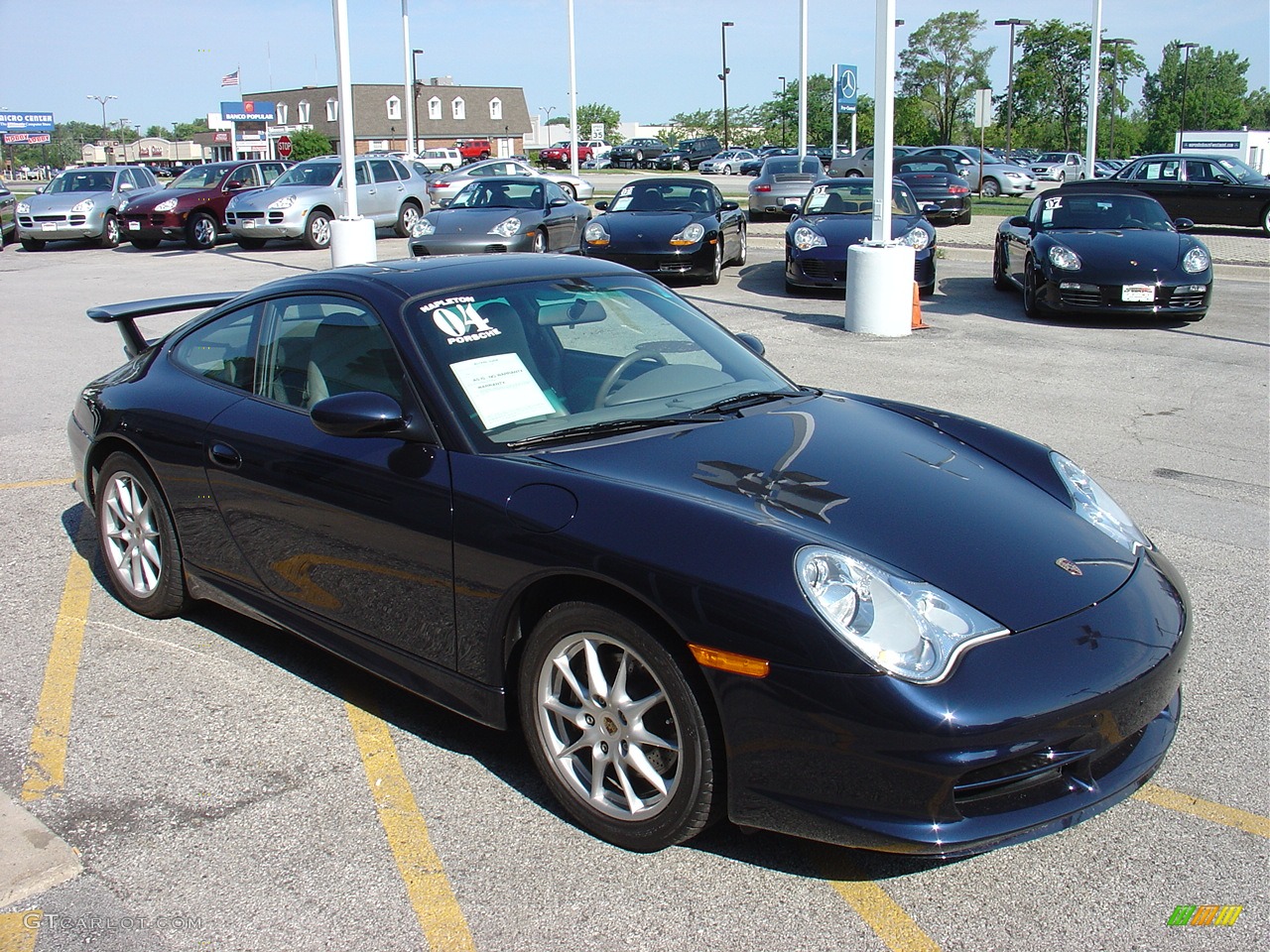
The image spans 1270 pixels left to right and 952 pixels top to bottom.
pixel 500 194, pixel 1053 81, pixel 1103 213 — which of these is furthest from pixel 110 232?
pixel 1053 81

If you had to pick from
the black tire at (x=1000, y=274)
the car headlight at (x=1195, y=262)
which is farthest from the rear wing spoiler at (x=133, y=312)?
the black tire at (x=1000, y=274)

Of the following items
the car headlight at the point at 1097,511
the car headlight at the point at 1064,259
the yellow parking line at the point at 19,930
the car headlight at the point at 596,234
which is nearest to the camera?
the yellow parking line at the point at 19,930

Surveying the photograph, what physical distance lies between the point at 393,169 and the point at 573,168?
23.5 feet

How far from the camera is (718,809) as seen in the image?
2867 mm

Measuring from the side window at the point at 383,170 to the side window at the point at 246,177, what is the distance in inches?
111

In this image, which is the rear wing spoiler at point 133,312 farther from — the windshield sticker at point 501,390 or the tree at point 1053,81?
the tree at point 1053,81

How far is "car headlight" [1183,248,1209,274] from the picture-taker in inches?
473

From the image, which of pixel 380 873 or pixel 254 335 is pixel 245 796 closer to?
pixel 380 873

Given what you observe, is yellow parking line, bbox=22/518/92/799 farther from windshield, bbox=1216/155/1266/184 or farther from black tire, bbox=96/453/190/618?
windshield, bbox=1216/155/1266/184

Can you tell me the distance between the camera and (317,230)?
73.9 feet

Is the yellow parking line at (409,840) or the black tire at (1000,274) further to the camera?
the black tire at (1000,274)

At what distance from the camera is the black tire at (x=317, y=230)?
73.3ft

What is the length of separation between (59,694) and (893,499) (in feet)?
9.81

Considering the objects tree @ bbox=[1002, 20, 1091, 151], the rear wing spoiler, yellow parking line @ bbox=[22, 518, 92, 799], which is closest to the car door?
yellow parking line @ bbox=[22, 518, 92, 799]
